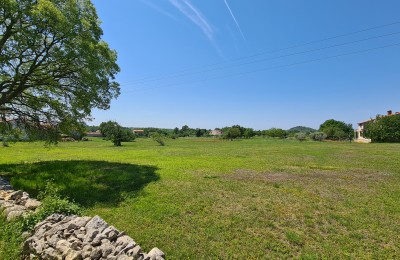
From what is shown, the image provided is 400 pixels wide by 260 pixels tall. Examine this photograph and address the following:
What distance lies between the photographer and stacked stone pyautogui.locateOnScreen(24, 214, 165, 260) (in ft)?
19.7

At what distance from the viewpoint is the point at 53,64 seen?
16.4 meters

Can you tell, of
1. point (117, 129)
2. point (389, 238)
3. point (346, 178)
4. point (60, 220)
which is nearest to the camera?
point (389, 238)

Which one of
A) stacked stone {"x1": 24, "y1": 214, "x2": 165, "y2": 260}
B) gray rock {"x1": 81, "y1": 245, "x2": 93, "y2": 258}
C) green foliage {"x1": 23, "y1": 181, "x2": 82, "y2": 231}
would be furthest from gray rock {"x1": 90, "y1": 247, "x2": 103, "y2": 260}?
green foliage {"x1": 23, "y1": 181, "x2": 82, "y2": 231}

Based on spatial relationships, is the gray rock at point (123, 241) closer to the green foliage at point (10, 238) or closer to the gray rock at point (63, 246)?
the gray rock at point (63, 246)

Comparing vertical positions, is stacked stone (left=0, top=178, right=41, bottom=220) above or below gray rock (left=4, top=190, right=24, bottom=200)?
below

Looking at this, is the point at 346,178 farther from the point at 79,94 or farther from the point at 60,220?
the point at 79,94

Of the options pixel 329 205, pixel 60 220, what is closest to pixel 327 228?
pixel 329 205

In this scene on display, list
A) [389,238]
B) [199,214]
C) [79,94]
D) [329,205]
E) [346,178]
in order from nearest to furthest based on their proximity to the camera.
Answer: [389,238] → [199,214] → [329,205] → [346,178] → [79,94]

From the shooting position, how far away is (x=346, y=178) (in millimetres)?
15953

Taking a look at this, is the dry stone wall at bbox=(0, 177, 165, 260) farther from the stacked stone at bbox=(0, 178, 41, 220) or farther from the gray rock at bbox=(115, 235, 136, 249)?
the stacked stone at bbox=(0, 178, 41, 220)

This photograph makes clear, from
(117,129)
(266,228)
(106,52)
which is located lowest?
(266,228)

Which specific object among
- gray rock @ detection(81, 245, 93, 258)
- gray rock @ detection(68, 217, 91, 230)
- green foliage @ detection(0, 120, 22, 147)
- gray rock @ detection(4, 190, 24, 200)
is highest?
green foliage @ detection(0, 120, 22, 147)

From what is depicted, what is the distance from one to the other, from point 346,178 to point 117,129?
50.0 m

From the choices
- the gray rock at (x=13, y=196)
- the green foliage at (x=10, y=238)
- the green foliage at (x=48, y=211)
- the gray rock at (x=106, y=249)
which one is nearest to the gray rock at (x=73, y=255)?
the gray rock at (x=106, y=249)
